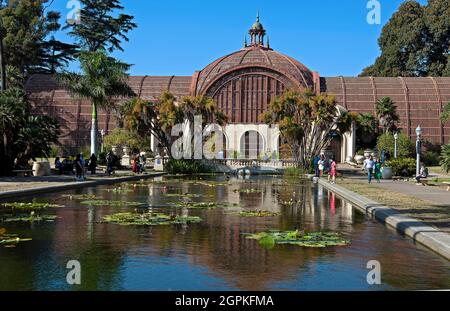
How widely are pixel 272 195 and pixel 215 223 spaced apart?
31.8 feet

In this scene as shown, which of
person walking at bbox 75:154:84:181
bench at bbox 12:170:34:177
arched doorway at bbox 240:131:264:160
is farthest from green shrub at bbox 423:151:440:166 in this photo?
bench at bbox 12:170:34:177

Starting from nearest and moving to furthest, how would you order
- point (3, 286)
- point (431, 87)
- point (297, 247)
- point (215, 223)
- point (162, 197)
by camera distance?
point (3, 286)
point (297, 247)
point (215, 223)
point (162, 197)
point (431, 87)

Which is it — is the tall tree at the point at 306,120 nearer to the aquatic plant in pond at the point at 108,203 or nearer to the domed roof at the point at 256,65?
the domed roof at the point at 256,65

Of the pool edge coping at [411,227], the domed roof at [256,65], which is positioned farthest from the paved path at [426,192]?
the domed roof at [256,65]

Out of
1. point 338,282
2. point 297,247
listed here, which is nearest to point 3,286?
point 338,282

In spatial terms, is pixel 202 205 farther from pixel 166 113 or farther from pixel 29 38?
pixel 29 38

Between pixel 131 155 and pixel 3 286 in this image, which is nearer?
pixel 3 286

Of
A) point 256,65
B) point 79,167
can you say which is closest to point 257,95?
point 256,65

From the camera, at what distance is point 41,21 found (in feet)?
244

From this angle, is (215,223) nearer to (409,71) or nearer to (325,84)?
(325,84)

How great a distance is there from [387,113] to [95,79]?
3370 cm

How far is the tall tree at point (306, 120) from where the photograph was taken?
43812 mm

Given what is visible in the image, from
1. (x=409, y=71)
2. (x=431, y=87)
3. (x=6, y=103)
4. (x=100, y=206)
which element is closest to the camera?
(x=100, y=206)

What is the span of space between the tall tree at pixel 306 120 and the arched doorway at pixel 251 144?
54.0ft
